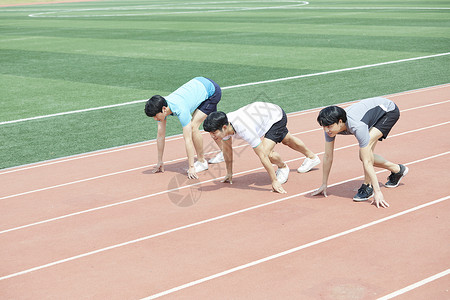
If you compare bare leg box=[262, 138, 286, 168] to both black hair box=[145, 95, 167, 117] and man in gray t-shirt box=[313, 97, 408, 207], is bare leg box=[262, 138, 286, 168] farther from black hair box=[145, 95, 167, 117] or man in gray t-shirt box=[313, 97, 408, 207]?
black hair box=[145, 95, 167, 117]

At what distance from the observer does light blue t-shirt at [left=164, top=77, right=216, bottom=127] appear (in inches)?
320

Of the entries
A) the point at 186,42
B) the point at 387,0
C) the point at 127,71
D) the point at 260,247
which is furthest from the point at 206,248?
the point at 387,0

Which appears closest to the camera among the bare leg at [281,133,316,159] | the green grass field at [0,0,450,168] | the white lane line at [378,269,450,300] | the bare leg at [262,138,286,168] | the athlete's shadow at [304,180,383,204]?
the white lane line at [378,269,450,300]

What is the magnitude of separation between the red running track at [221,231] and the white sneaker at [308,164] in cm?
12

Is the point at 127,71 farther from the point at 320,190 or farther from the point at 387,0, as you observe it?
the point at 387,0

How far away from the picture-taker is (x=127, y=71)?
17594 millimetres

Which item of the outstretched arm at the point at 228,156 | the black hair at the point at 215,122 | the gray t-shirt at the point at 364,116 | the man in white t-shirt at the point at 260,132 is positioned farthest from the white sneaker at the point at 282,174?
the black hair at the point at 215,122

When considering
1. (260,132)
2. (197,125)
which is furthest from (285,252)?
(197,125)

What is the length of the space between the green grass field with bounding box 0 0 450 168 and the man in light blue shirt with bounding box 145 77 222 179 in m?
2.07

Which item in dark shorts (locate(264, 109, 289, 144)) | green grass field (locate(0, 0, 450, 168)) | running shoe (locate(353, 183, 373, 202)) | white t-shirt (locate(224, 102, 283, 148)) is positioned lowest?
green grass field (locate(0, 0, 450, 168))

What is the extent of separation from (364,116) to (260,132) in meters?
1.28

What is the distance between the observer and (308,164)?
852 cm

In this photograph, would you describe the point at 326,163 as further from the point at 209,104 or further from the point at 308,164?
the point at 209,104

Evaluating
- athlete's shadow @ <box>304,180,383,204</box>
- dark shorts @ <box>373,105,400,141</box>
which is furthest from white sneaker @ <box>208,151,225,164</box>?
dark shorts @ <box>373,105,400,141</box>
